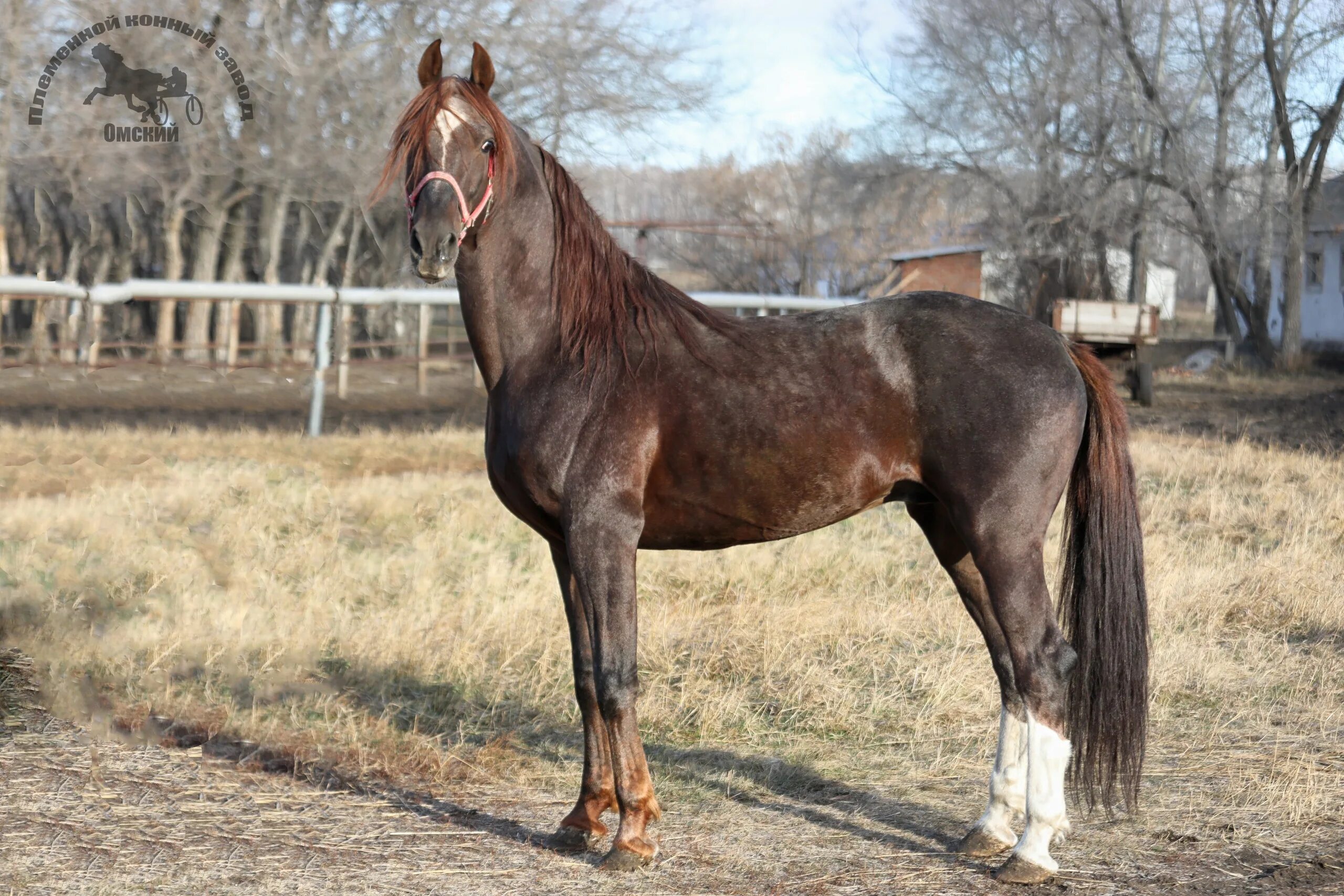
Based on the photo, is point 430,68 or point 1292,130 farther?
point 1292,130

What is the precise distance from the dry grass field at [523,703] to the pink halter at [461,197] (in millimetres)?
1941

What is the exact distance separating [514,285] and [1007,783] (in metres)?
2.23

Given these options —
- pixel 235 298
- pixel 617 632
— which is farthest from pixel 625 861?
pixel 235 298

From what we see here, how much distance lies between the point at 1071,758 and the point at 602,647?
1562 millimetres

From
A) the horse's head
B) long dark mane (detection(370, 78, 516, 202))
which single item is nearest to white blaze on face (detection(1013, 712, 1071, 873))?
the horse's head

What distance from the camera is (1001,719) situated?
384cm

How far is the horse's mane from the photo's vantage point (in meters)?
3.68

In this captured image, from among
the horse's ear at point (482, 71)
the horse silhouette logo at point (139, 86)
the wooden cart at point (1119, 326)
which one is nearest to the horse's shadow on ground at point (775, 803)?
the horse's ear at point (482, 71)

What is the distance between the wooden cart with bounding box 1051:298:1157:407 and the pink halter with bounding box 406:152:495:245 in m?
16.3

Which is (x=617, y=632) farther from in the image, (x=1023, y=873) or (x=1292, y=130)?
(x=1292, y=130)

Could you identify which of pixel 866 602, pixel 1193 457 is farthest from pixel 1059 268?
pixel 866 602

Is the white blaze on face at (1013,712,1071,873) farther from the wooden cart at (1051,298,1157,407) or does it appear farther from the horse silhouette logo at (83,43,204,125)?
the wooden cart at (1051,298,1157,407)

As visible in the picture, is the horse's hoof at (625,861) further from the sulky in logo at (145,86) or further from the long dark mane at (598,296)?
the sulky in logo at (145,86)

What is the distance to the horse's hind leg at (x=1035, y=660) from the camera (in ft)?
11.8
